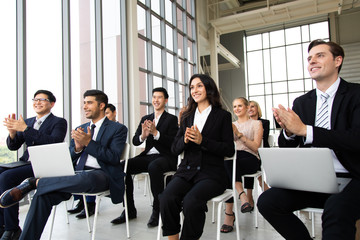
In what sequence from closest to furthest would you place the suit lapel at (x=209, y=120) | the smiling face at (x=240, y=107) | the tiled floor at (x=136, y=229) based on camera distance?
1. the suit lapel at (x=209, y=120)
2. the tiled floor at (x=136, y=229)
3. the smiling face at (x=240, y=107)

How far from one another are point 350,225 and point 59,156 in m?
1.89

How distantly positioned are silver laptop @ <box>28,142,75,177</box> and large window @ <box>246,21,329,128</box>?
1336 centimetres

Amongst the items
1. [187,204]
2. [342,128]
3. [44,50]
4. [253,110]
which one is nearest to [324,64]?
[342,128]

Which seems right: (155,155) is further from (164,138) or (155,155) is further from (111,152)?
(111,152)

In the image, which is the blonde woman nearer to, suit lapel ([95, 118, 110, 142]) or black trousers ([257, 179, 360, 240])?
black trousers ([257, 179, 360, 240])

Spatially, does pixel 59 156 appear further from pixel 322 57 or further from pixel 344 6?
pixel 344 6

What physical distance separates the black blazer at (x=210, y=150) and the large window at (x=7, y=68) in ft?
8.90

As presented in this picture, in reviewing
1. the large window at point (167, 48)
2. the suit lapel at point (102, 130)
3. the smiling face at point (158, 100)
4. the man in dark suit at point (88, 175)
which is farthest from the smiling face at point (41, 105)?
the large window at point (167, 48)

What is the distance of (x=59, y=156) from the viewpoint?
→ 2.05 metres

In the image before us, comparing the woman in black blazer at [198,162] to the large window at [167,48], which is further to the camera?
the large window at [167,48]

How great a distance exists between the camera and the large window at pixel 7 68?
12.2ft

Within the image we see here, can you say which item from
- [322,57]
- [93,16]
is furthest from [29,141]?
[93,16]

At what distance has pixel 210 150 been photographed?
82.4 inches

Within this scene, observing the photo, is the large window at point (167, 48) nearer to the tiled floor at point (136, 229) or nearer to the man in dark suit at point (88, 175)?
the tiled floor at point (136, 229)
